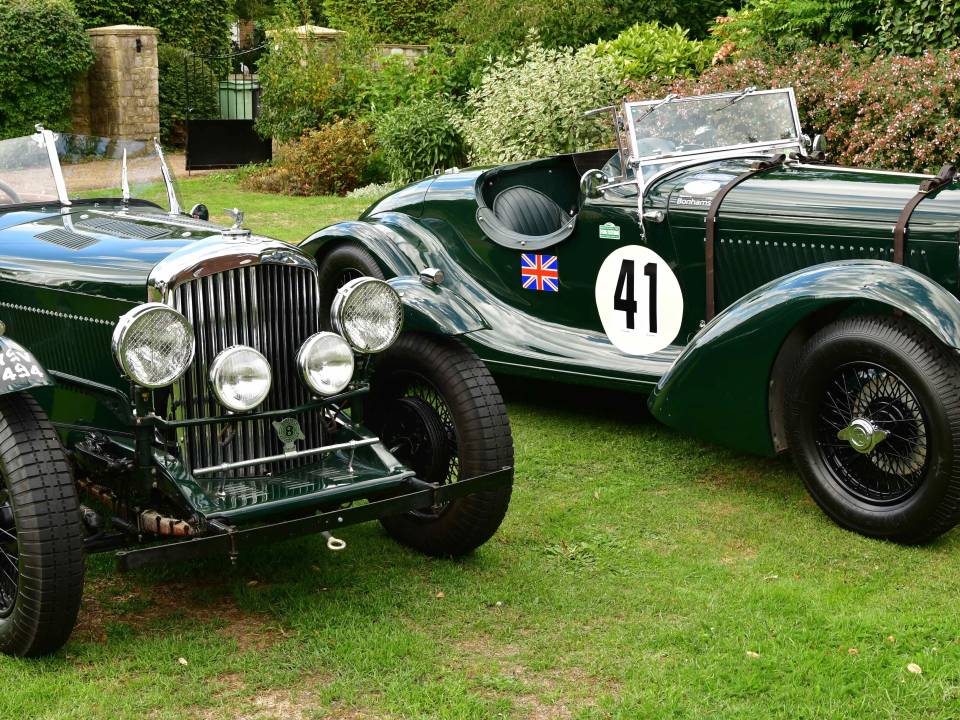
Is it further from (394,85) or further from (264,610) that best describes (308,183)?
(264,610)

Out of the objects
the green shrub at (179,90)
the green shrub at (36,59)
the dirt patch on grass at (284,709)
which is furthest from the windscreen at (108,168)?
the green shrub at (179,90)

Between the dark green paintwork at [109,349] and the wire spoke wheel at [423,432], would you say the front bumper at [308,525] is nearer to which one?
the dark green paintwork at [109,349]

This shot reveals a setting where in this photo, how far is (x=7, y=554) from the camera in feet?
12.0

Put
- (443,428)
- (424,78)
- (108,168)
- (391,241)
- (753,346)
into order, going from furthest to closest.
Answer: (424,78), (391,241), (108,168), (753,346), (443,428)

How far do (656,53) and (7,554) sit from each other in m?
10.6

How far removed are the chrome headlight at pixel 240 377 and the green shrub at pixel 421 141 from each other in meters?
9.98

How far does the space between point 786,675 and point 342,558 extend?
5.74ft

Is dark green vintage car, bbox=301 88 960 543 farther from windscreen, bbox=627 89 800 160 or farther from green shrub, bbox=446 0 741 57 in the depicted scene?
green shrub, bbox=446 0 741 57

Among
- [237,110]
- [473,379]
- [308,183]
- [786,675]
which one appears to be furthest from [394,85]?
[786,675]

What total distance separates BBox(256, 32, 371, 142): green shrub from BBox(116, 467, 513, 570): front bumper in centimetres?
1238

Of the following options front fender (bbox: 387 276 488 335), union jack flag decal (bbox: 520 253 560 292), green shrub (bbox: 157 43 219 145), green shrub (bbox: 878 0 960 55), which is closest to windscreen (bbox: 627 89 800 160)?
union jack flag decal (bbox: 520 253 560 292)

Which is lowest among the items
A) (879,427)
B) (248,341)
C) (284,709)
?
(284,709)

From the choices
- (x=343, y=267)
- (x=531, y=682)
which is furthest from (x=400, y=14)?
(x=531, y=682)

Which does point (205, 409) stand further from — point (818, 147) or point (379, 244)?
point (818, 147)
